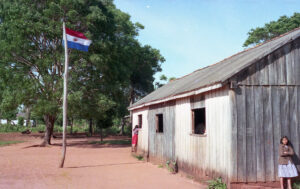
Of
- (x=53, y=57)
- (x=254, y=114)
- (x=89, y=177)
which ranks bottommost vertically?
(x=89, y=177)

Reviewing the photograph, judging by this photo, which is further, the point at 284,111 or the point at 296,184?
the point at 284,111

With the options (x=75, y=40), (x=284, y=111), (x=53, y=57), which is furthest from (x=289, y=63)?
(x=53, y=57)

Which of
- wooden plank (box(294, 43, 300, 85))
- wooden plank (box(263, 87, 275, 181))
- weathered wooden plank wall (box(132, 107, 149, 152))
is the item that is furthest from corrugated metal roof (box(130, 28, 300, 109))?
weathered wooden plank wall (box(132, 107, 149, 152))

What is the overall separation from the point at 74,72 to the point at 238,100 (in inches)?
634

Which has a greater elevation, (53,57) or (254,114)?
(53,57)

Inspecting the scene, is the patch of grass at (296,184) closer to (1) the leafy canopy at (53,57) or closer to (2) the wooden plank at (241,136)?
(2) the wooden plank at (241,136)

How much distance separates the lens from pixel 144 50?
38.9 m

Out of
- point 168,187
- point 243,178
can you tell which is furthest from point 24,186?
point 243,178

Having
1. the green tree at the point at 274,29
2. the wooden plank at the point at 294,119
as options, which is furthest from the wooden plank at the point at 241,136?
the green tree at the point at 274,29

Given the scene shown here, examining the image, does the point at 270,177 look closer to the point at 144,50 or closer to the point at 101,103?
the point at 101,103

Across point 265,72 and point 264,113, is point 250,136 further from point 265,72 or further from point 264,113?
point 265,72

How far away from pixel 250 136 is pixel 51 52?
18622mm

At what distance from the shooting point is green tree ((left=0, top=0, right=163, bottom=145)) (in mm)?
20000

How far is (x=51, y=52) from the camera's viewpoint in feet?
72.0
